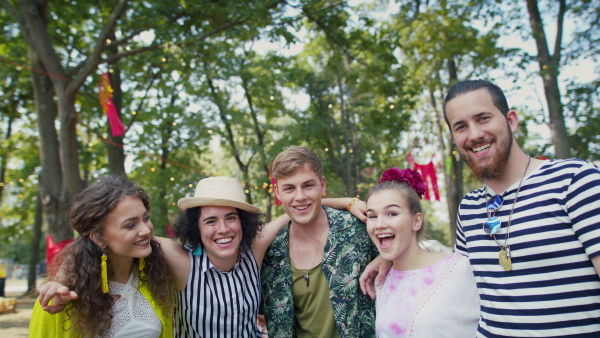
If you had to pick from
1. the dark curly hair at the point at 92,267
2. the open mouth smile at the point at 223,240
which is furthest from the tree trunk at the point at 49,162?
the open mouth smile at the point at 223,240

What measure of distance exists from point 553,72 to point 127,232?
9.11m

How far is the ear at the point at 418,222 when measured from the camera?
2.55 meters

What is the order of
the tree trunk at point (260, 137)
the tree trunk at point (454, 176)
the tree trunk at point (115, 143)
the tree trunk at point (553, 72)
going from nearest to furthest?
the tree trunk at point (553, 72) → the tree trunk at point (115, 143) → the tree trunk at point (454, 176) → the tree trunk at point (260, 137)

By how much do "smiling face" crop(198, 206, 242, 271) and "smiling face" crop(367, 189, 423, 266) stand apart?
967mm

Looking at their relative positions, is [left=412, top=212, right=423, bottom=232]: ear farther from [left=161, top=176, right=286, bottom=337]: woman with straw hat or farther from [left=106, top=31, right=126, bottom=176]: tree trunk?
[left=106, top=31, right=126, bottom=176]: tree trunk

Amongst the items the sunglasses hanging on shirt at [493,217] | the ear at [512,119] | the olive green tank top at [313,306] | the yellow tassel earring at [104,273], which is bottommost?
the olive green tank top at [313,306]

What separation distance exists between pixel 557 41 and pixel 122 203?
387 inches

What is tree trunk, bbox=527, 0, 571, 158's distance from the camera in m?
8.36

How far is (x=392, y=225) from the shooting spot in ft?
7.99

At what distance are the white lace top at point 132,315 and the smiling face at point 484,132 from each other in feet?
7.17

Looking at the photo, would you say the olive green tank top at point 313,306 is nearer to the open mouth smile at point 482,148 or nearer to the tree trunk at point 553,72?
the open mouth smile at point 482,148

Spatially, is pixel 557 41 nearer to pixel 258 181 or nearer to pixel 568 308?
pixel 568 308

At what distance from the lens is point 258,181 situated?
1585cm

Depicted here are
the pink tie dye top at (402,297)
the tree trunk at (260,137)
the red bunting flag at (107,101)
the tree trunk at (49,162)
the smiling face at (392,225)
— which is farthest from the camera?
the tree trunk at (260,137)
